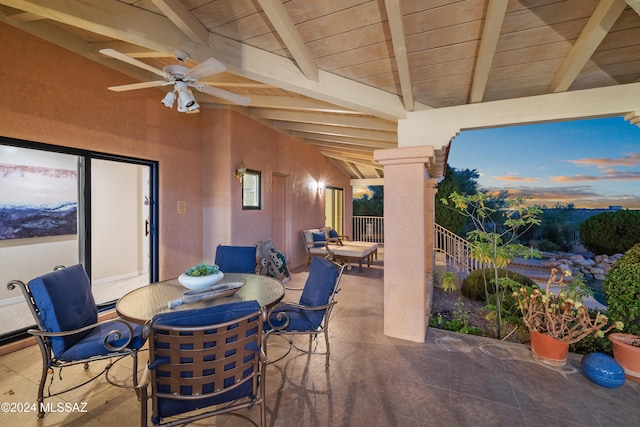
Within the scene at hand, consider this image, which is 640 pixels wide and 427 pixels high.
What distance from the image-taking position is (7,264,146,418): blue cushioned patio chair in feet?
5.55

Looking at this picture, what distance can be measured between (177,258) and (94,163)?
2.58 m

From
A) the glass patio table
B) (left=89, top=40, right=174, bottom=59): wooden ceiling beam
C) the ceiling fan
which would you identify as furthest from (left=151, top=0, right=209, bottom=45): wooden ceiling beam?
the glass patio table

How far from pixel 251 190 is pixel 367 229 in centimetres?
618

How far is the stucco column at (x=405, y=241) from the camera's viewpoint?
272 cm

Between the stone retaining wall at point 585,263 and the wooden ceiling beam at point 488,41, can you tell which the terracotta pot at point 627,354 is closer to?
the wooden ceiling beam at point 488,41

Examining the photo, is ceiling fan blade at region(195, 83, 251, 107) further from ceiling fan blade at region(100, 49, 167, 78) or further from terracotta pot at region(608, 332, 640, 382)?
terracotta pot at region(608, 332, 640, 382)

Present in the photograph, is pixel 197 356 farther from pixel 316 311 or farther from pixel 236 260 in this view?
pixel 236 260

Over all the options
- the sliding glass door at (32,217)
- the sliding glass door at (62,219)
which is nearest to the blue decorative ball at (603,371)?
the sliding glass door at (62,219)

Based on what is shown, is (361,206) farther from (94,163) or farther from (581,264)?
(94,163)

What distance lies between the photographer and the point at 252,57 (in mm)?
2271

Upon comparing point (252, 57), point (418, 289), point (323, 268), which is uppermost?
point (252, 57)

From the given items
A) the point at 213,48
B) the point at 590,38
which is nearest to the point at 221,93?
the point at 213,48

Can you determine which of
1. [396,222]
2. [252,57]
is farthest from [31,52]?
[396,222]

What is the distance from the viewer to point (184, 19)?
6.01 feet
